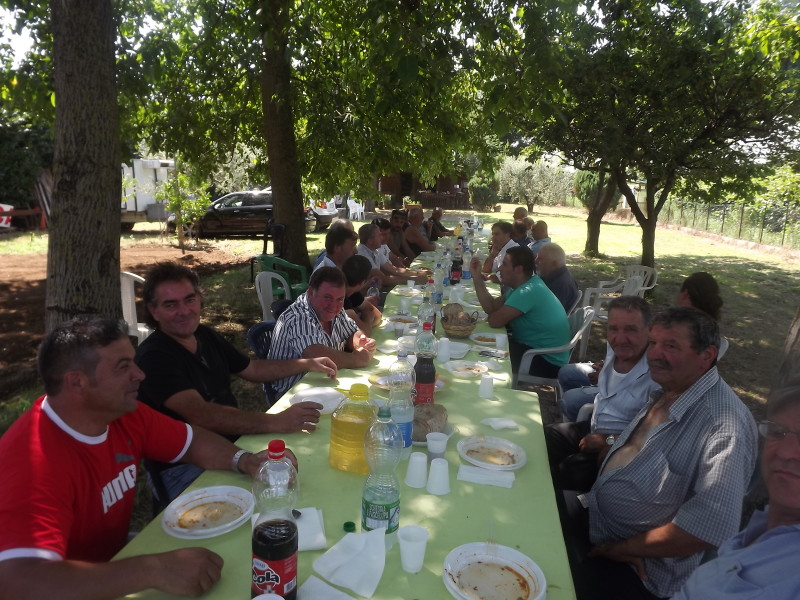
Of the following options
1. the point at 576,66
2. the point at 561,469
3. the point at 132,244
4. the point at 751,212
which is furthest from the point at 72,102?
the point at 751,212

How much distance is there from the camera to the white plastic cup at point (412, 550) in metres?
1.65

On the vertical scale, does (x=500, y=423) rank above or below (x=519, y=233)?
below

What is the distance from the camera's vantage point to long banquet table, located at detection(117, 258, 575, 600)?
162 cm

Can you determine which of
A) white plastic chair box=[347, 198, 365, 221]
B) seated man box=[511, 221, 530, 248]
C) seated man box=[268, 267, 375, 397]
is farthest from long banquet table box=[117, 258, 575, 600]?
white plastic chair box=[347, 198, 365, 221]

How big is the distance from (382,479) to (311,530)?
→ 297mm

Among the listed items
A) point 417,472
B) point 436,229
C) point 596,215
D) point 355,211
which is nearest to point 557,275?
point 417,472

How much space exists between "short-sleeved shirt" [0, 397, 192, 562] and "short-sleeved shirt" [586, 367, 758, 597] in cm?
195

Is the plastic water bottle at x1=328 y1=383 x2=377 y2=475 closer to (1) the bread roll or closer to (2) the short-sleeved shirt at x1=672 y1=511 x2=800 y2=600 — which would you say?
(1) the bread roll

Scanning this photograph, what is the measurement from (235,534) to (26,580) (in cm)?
60

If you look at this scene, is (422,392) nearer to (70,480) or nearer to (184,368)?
(184,368)

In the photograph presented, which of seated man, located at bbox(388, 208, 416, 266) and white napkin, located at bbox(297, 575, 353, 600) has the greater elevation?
seated man, located at bbox(388, 208, 416, 266)

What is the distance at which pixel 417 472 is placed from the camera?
216 centimetres

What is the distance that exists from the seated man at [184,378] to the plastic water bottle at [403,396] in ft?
1.42

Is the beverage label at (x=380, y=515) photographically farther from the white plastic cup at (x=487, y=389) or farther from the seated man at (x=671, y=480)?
the white plastic cup at (x=487, y=389)
